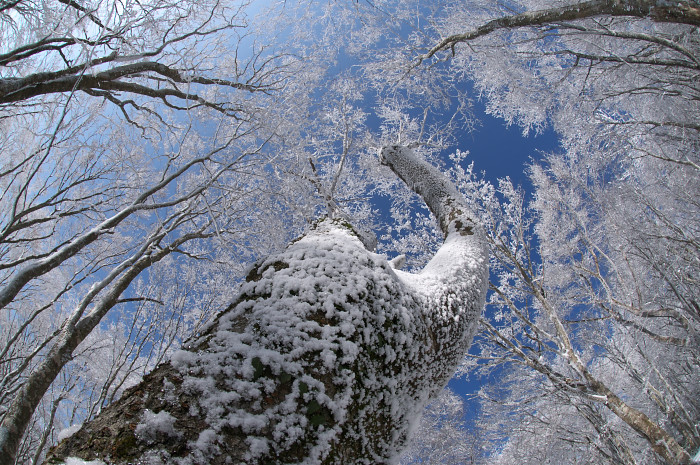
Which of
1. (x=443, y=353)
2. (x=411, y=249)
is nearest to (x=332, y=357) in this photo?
(x=443, y=353)

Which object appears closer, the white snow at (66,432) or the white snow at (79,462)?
the white snow at (79,462)

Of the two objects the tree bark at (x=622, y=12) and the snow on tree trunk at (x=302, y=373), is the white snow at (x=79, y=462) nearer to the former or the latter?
the snow on tree trunk at (x=302, y=373)

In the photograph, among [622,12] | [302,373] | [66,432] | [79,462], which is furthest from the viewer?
[622,12]

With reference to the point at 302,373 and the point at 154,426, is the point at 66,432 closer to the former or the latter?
the point at 154,426

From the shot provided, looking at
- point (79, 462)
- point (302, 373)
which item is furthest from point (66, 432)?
point (302, 373)

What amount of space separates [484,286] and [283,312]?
66.8 inches

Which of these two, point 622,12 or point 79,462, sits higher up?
point 622,12

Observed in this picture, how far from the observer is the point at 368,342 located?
1.33 m

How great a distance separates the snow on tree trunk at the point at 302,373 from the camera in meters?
0.89

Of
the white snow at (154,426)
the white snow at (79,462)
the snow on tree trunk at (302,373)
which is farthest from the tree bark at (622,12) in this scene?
the white snow at (79,462)

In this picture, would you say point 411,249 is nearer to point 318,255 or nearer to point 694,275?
point 694,275

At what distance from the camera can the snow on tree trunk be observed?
89 centimetres

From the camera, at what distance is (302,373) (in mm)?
1128

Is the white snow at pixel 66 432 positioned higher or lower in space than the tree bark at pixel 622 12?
lower
